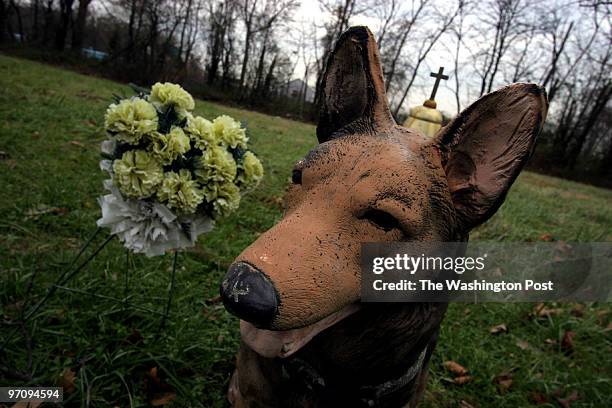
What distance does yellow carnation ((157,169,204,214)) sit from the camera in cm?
156

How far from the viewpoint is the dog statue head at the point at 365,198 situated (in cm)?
82

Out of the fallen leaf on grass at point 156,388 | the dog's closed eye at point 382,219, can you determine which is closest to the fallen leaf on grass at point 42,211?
the fallen leaf on grass at point 156,388

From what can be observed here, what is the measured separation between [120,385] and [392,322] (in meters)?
1.39

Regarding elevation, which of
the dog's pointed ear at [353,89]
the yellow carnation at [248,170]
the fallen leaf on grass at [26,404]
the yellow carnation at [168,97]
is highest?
the dog's pointed ear at [353,89]

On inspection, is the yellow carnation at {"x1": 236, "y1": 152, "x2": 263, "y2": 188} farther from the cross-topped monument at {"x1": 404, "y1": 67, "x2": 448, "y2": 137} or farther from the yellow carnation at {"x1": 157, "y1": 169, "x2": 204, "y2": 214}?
the cross-topped monument at {"x1": 404, "y1": 67, "x2": 448, "y2": 137}

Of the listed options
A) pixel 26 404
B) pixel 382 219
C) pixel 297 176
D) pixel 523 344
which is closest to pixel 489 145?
pixel 382 219

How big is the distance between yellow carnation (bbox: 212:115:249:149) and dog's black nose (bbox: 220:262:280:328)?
3.30 ft

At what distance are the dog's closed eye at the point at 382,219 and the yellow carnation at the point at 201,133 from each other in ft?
3.04

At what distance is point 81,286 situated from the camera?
2.31 metres

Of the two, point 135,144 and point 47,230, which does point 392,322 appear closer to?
point 135,144

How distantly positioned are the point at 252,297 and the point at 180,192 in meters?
0.92

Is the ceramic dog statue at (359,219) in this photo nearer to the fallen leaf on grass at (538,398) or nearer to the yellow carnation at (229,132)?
the yellow carnation at (229,132)

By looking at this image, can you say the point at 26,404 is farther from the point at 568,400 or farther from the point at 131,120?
the point at 568,400

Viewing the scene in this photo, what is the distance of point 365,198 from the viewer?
0.94 m
